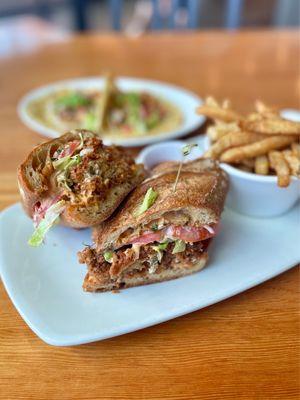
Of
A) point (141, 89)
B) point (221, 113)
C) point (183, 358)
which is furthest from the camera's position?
point (141, 89)

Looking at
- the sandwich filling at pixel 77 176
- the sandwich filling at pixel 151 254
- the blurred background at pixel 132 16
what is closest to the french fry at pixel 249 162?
the sandwich filling at pixel 151 254

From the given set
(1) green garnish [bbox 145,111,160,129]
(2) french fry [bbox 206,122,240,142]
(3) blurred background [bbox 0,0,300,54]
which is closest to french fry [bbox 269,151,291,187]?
(2) french fry [bbox 206,122,240,142]

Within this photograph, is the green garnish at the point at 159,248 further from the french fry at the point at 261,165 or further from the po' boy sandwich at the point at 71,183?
the french fry at the point at 261,165

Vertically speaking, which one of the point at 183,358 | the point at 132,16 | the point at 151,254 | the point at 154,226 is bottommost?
the point at 132,16

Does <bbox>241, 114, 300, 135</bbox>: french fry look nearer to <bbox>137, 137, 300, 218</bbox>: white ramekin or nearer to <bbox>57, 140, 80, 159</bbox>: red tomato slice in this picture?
<bbox>137, 137, 300, 218</bbox>: white ramekin

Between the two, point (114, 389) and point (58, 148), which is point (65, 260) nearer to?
point (58, 148)

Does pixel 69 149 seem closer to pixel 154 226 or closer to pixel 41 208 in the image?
pixel 41 208

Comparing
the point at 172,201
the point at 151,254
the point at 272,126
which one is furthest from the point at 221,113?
the point at 151,254

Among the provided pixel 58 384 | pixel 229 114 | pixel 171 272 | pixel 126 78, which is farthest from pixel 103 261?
pixel 126 78
